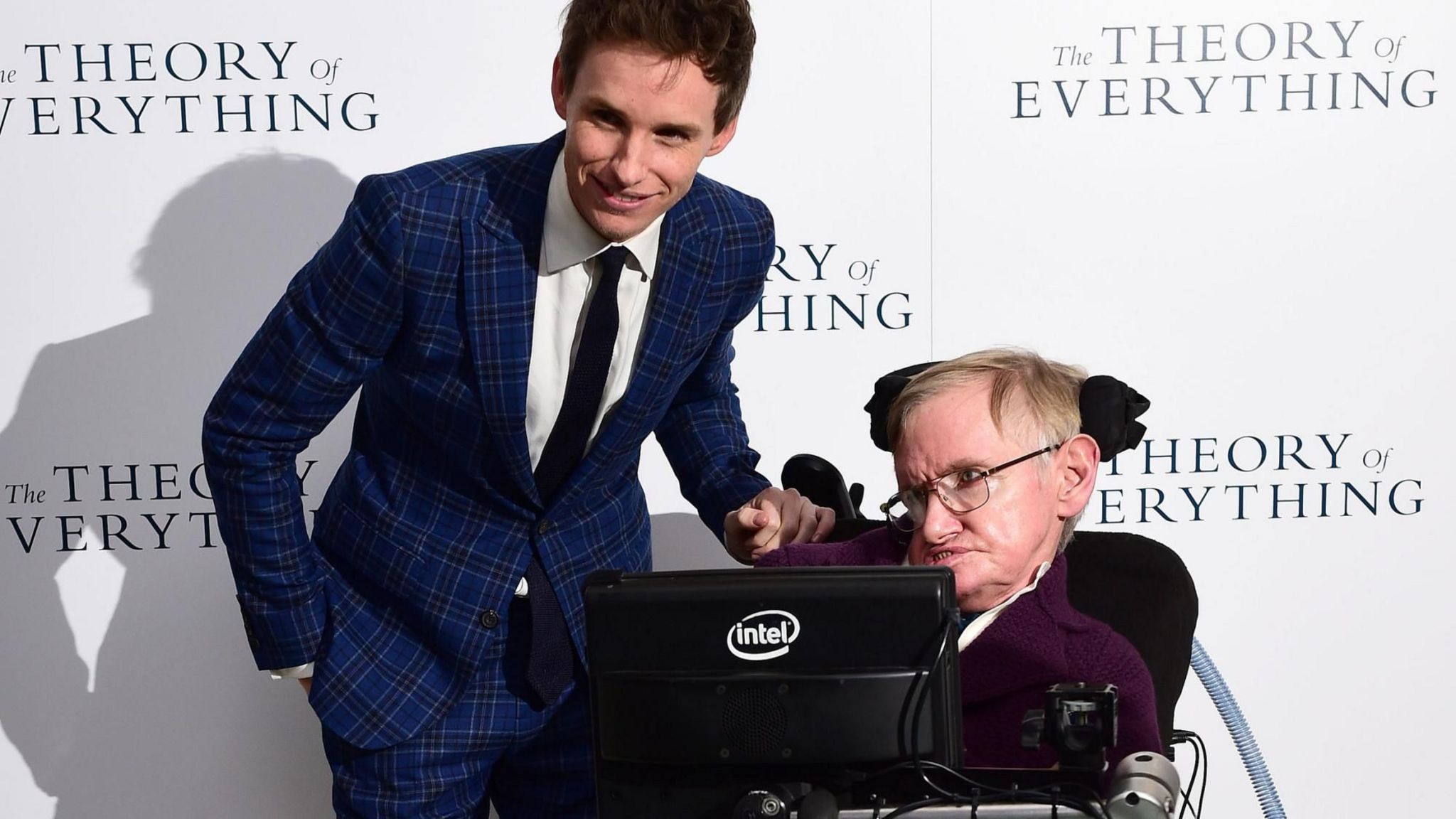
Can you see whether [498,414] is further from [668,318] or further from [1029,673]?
[1029,673]

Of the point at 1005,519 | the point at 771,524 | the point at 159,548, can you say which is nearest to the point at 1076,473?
the point at 1005,519

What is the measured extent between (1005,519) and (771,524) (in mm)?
292

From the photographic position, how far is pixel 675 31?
59.7 inches

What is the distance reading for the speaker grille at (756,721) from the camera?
3.57 ft

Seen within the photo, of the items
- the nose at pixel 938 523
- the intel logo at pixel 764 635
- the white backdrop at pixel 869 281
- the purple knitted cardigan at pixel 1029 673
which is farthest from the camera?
the white backdrop at pixel 869 281

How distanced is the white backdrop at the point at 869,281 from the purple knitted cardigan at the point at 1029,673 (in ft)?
3.82

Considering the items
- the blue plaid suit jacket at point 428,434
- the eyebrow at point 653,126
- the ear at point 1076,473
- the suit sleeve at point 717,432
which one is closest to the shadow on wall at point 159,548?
the blue plaid suit jacket at point 428,434

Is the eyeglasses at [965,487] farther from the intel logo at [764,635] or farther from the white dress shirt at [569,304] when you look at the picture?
the intel logo at [764,635]

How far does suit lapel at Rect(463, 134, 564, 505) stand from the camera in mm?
1660

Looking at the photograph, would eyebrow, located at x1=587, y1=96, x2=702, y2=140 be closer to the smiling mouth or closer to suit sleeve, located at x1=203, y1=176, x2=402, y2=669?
the smiling mouth

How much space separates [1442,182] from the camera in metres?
2.65

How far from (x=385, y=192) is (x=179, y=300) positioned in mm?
1114

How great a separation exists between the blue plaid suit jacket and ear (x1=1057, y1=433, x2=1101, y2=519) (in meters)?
0.45

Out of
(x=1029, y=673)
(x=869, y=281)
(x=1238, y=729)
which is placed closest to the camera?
(x=1029, y=673)
